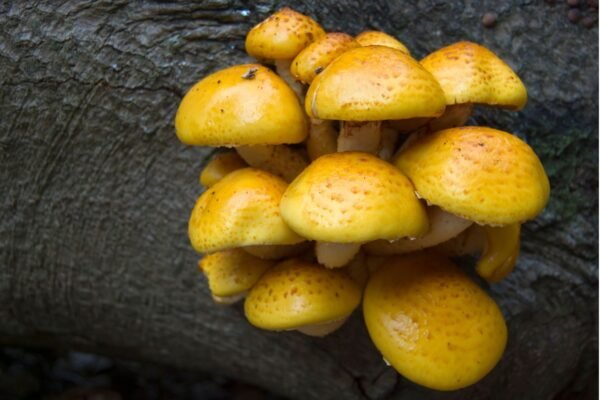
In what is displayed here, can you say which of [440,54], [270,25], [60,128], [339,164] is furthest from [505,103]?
[60,128]

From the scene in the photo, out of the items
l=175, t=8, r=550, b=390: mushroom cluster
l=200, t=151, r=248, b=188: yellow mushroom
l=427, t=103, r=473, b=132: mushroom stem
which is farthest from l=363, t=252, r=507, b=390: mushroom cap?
l=200, t=151, r=248, b=188: yellow mushroom

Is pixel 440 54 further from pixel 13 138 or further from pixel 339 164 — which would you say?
pixel 13 138

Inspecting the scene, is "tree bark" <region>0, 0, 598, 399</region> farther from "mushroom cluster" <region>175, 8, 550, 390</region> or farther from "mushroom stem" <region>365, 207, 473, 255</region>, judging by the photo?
"mushroom stem" <region>365, 207, 473, 255</region>

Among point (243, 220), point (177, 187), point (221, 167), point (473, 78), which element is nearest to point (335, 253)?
point (243, 220)

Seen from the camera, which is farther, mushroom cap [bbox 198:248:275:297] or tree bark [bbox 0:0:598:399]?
tree bark [bbox 0:0:598:399]

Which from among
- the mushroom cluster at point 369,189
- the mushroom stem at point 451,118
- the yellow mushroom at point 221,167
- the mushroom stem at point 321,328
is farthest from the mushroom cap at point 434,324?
the yellow mushroom at point 221,167

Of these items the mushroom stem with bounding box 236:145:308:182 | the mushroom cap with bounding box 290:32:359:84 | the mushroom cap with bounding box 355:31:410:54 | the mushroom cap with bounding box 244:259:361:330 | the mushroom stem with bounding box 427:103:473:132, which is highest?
the mushroom cap with bounding box 290:32:359:84

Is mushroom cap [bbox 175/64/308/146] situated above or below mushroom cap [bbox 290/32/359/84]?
below
